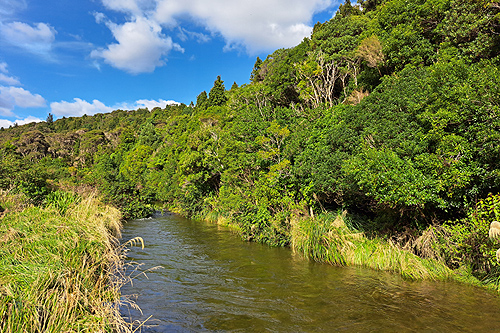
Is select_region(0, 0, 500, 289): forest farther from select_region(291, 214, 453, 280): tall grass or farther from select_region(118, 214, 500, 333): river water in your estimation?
select_region(118, 214, 500, 333): river water

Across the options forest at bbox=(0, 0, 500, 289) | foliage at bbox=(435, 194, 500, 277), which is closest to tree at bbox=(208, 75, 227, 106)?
forest at bbox=(0, 0, 500, 289)

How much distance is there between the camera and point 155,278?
38.3 ft

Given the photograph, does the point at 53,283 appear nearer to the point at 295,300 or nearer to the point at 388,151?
the point at 295,300

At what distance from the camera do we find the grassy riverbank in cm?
472

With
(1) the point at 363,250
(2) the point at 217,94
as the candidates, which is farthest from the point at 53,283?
(2) the point at 217,94

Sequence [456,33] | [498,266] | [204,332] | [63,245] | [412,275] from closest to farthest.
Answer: [63,245]
[204,332]
[498,266]
[412,275]
[456,33]

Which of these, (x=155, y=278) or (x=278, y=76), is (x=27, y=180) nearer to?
(x=155, y=278)

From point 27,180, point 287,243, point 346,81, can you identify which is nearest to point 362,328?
point 287,243

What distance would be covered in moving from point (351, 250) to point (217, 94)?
2140 inches

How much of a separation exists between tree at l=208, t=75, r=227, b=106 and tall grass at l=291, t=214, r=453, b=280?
49.1 metres

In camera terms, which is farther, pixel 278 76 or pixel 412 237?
pixel 278 76

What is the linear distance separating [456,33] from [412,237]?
1054cm

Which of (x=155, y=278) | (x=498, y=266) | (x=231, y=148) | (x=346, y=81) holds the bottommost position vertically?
(x=155, y=278)

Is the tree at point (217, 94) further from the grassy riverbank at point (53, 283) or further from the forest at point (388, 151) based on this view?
the grassy riverbank at point (53, 283)
